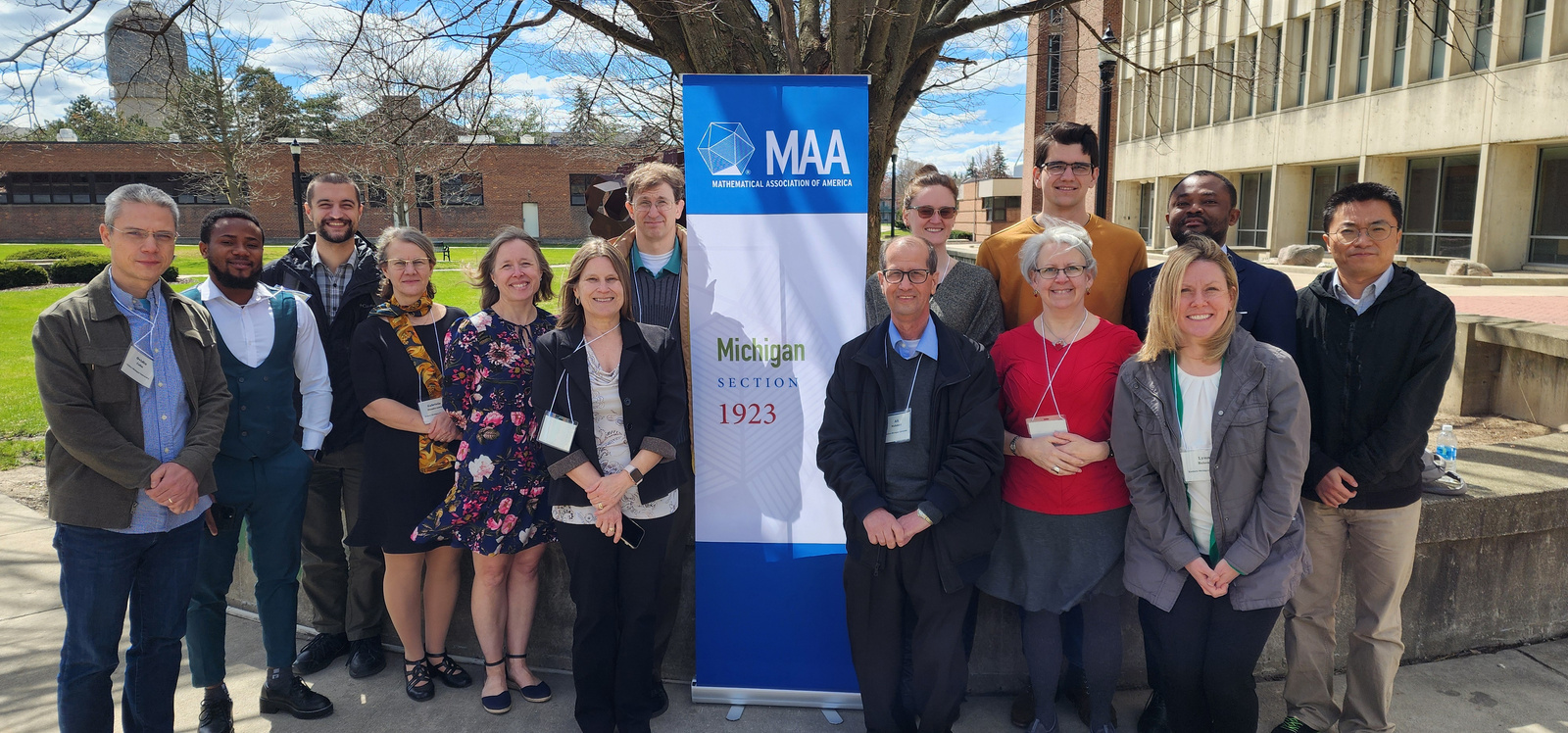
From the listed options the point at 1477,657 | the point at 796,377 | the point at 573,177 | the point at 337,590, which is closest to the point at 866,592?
the point at 796,377

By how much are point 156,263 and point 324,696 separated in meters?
1.81

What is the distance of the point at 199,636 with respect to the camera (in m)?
3.25

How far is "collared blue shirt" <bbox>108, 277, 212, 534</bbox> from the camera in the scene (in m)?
2.80

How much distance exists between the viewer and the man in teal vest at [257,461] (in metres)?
3.19

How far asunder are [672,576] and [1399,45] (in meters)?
25.7

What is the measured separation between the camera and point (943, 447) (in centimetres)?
293

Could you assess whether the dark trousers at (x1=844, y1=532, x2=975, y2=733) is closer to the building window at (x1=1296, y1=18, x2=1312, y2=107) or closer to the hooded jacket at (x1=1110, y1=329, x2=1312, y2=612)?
the hooded jacket at (x1=1110, y1=329, x2=1312, y2=612)

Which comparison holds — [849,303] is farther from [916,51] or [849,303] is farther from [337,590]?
[916,51]

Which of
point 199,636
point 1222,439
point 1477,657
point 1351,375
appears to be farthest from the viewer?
point 1477,657

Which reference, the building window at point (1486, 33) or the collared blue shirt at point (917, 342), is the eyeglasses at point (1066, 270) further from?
the building window at point (1486, 33)

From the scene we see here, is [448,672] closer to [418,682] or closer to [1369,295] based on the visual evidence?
[418,682]

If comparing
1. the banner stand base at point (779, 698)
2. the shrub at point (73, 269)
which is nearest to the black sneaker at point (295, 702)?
the banner stand base at point (779, 698)

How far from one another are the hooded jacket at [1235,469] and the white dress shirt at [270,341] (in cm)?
309

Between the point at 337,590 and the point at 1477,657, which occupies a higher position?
the point at 337,590
